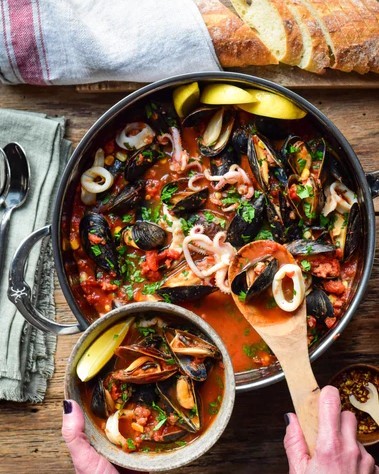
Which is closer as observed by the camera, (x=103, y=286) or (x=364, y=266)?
(x=364, y=266)

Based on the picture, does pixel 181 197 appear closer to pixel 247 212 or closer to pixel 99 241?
pixel 247 212

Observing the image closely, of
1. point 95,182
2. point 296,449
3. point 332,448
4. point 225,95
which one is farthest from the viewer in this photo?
point 95,182

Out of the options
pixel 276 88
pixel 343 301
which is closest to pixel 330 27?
pixel 276 88

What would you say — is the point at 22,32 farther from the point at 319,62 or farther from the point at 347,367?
the point at 347,367

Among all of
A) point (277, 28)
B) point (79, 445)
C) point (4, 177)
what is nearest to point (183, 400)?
point (79, 445)

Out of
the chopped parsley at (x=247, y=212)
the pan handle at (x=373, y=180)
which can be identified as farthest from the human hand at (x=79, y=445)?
the pan handle at (x=373, y=180)

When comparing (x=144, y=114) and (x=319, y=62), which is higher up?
(x=319, y=62)
